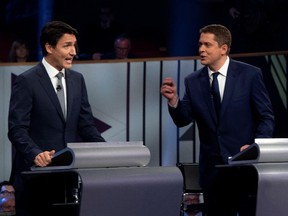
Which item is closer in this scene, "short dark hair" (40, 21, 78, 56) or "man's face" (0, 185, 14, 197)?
"short dark hair" (40, 21, 78, 56)

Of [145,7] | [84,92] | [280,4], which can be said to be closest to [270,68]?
[280,4]

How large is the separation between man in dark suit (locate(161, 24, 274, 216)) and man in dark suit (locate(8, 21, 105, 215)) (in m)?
0.49

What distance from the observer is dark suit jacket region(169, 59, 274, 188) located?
12.8 feet

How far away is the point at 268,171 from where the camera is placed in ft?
10.4

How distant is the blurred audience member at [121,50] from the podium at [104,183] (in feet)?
10.5

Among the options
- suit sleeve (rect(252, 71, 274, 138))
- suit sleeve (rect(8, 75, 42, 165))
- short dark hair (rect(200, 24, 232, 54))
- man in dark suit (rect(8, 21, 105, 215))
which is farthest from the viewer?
short dark hair (rect(200, 24, 232, 54))

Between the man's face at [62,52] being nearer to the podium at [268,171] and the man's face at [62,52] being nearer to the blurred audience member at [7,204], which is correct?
the podium at [268,171]

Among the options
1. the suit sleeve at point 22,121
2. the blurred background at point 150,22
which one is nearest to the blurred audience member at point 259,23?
the blurred background at point 150,22

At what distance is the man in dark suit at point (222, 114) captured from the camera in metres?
3.86

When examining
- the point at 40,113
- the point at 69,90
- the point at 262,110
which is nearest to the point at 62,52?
the point at 69,90

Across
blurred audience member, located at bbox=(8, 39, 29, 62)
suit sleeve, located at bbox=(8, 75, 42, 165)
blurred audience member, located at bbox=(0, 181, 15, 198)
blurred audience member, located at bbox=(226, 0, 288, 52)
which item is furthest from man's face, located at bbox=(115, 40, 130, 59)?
suit sleeve, located at bbox=(8, 75, 42, 165)

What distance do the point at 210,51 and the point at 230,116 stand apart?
0.37m

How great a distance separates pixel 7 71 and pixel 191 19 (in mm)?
1639

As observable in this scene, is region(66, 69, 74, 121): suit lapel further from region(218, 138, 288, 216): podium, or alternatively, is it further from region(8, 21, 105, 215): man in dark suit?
region(218, 138, 288, 216): podium
